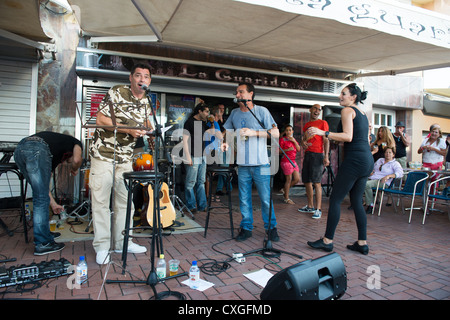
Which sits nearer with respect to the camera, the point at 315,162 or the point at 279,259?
the point at 279,259

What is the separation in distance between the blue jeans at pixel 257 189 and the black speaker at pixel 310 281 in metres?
1.70

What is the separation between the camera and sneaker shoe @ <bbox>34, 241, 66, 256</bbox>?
3291 mm

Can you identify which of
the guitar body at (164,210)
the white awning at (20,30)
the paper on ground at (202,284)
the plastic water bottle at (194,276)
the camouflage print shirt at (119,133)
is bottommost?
the paper on ground at (202,284)

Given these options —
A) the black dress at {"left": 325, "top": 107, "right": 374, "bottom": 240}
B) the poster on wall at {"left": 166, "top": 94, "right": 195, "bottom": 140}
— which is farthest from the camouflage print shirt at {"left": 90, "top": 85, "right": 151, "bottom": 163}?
the poster on wall at {"left": 166, "top": 94, "right": 195, "bottom": 140}

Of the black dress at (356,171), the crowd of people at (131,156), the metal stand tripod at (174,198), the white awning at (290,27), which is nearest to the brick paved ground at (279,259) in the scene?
the crowd of people at (131,156)

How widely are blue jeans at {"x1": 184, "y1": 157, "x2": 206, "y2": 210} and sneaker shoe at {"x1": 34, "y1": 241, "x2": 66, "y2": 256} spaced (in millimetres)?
2400

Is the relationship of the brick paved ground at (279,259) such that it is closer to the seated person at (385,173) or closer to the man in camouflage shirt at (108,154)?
the man in camouflage shirt at (108,154)

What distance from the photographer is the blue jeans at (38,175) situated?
3.31 metres

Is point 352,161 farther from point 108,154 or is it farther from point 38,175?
point 38,175

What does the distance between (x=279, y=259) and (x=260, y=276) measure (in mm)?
535

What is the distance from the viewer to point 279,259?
3254 millimetres

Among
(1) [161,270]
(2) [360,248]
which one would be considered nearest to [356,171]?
(2) [360,248]
